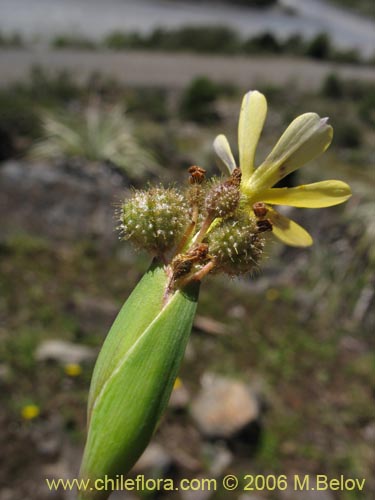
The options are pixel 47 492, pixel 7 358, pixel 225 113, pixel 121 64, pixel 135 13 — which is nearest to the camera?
pixel 47 492

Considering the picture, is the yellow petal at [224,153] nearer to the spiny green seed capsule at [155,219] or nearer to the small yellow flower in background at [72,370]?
Answer: the spiny green seed capsule at [155,219]

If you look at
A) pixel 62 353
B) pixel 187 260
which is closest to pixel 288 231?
pixel 187 260

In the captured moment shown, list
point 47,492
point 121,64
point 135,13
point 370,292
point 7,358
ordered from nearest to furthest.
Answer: point 47,492
point 7,358
point 370,292
point 121,64
point 135,13

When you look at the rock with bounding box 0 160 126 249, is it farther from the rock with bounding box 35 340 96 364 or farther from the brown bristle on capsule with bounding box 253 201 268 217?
the brown bristle on capsule with bounding box 253 201 268 217

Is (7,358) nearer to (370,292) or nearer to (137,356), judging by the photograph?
(137,356)

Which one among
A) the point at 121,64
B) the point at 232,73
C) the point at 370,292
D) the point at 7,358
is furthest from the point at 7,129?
the point at 232,73

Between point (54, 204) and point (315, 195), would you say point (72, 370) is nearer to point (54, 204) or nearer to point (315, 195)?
point (54, 204)
